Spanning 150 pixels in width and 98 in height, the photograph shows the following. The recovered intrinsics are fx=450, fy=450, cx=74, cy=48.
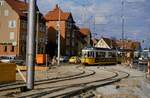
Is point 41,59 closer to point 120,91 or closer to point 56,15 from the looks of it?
point 120,91

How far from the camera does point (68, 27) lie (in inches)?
5012

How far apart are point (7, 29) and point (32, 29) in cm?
7790

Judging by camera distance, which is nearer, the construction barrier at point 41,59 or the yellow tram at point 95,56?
the construction barrier at point 41,59

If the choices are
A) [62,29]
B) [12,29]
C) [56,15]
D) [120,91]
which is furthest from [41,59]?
[56,15]

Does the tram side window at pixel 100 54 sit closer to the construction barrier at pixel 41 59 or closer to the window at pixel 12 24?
the construction barrier at pixel 41 59

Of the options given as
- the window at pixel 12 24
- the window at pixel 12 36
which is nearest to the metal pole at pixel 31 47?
the window at pixel 12 36

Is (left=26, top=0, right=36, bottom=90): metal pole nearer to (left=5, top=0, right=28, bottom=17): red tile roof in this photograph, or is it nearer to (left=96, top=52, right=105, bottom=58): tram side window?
(left=96, top=52, right=105, bottom=58): tram side window

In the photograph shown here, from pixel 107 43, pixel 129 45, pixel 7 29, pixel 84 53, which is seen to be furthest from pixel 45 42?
pixel 129 45

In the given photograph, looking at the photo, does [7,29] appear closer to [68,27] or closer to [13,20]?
[13,20]

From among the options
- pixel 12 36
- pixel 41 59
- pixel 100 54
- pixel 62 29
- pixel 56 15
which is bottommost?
pixel 41 59

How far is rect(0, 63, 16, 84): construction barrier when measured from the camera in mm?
28425

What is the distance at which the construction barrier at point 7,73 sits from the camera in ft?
93.3

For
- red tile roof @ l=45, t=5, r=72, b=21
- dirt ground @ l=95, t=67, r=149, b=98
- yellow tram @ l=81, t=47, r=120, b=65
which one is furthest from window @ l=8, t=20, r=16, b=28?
dirt ground @ l=95, t=67, r=149, b=98

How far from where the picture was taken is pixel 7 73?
29.1 metres
